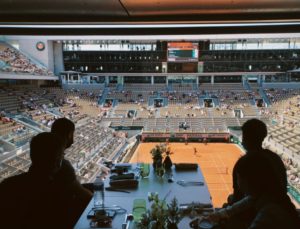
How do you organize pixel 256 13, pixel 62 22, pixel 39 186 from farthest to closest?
1. pixel 62 22
2. pixel 256 13
3. pixel 39 186

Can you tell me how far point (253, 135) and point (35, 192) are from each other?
1565 mm

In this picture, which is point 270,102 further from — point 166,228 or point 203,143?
point 166,228

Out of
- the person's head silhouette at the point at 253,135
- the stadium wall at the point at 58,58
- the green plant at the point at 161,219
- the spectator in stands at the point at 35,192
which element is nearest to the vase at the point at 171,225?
the green plant at the point at 161,219

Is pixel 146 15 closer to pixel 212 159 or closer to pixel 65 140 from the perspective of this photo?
pixel 65 140

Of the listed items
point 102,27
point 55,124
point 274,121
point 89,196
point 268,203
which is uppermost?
point 102,27

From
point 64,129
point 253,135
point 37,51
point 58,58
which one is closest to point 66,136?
point 64,129

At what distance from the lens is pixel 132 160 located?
12539 mm

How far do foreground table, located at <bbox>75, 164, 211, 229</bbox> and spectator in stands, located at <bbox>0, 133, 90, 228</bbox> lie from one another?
0.37m

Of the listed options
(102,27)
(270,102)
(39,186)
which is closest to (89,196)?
(39,186)

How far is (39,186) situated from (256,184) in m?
1.11

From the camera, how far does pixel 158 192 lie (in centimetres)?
238

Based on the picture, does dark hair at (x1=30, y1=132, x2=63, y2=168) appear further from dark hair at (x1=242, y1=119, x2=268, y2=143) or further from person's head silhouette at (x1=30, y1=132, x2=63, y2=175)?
dark hair at (x1=242, y1=119, x2=268, y2=143)

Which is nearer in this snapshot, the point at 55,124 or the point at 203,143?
the point at 55,124

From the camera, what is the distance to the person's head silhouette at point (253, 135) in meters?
2.22
